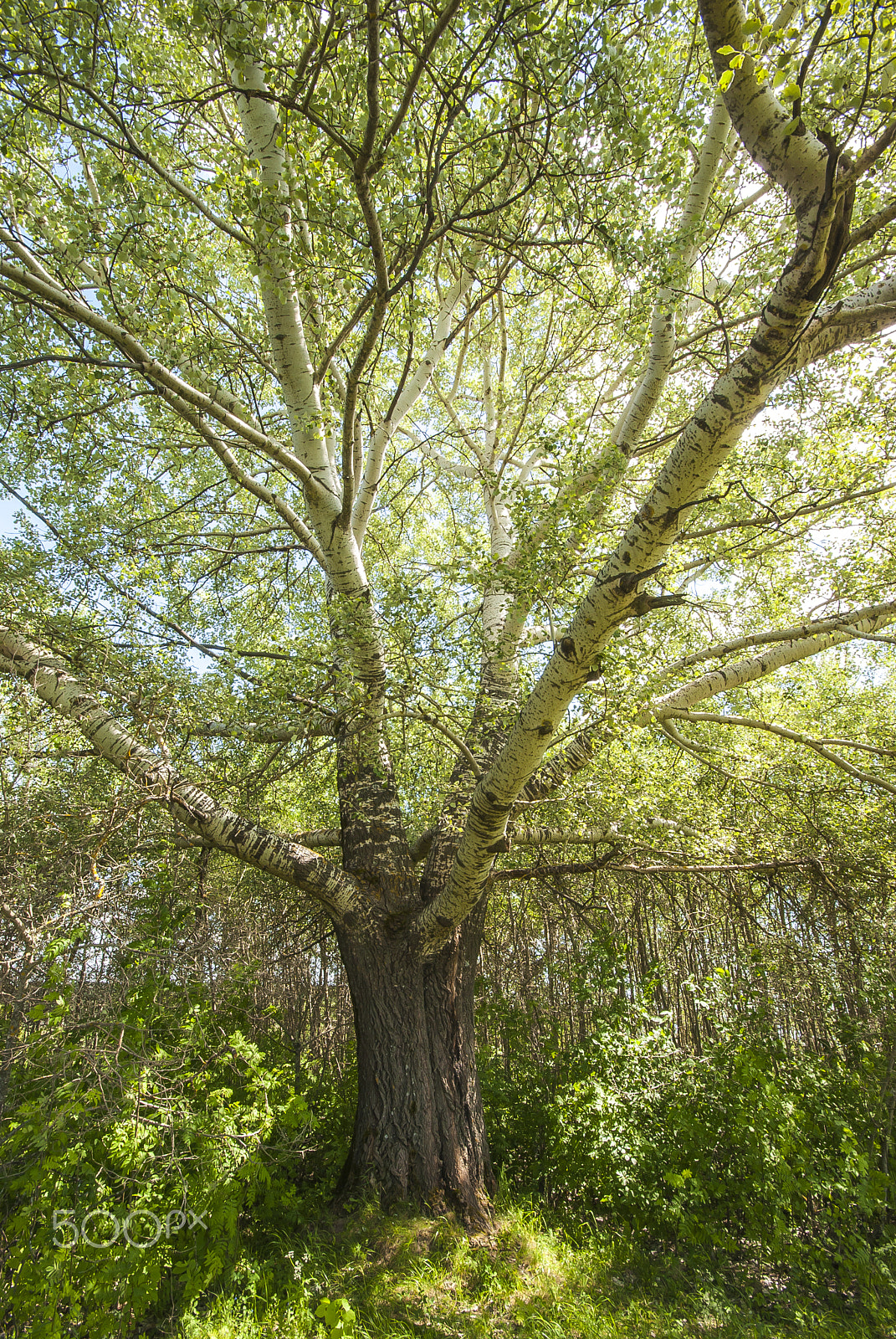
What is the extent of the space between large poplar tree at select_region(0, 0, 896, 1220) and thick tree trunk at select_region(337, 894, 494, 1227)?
0.02 m

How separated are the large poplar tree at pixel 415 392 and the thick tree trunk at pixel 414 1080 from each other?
0.07 feet

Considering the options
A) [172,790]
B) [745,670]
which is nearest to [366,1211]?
[172,790]

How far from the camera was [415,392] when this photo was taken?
18.9 feet

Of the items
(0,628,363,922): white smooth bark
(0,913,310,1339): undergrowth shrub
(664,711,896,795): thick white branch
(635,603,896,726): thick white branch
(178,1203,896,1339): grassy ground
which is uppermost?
(635,603,896,726): thick white branch

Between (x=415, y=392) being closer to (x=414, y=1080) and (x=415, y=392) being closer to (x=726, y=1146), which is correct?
(x=414, y=1080)

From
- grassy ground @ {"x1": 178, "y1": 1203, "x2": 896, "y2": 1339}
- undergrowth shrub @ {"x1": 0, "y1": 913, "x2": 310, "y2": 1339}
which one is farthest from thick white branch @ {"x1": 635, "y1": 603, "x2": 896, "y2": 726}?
undergrowth shrub @ {"x1": 0, "y1": 913, "x2": 310, "y2": 1339}

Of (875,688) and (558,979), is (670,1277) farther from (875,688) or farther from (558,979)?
(875,688)

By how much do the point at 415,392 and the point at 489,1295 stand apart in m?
6.43

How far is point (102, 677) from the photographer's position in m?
4.02

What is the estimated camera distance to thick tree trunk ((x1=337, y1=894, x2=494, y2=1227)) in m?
4.10

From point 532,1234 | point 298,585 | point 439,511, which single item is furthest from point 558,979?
point 439,511

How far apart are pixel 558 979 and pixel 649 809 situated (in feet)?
9.97

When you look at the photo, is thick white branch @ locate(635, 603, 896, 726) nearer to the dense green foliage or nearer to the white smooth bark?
the dense green foliage

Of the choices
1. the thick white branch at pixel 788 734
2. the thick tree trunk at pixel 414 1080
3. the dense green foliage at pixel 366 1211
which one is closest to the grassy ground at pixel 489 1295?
the dense green foliage at pixel 366 1211
